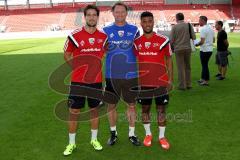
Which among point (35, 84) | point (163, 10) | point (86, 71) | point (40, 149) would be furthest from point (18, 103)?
point (163, 10)

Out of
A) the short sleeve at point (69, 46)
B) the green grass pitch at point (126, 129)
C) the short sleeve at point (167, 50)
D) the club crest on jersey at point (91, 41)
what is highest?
the club crest on jersey at point (91, 41)

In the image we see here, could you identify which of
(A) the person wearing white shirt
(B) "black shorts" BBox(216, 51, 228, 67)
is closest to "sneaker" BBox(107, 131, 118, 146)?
(A) the person wearing white shirt

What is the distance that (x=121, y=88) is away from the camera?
18.7ft

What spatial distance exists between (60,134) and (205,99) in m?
3.88

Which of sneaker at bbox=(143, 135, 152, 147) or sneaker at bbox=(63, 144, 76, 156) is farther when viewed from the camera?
sneaker at bbox=(143, 135, 152, 147)

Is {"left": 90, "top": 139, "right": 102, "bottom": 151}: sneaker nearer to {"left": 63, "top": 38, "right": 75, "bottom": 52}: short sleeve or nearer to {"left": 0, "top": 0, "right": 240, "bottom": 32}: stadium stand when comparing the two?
{"left": 63, "top": 38, "right": 75, "bottom": 52}: short sleeve

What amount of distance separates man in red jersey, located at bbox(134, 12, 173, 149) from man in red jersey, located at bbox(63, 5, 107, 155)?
61cm

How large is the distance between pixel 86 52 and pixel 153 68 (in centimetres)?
106

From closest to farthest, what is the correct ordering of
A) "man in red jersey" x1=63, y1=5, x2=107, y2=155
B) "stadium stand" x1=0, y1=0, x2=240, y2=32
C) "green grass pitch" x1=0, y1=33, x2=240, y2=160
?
"man in red jersey" x1=63, y1=5, x2=107, y2=155, "green grass pitch" x1=0, y1=33, x2=240, y2=160, "stadium stand" x1=0, y1=0, x2=240, y2=32

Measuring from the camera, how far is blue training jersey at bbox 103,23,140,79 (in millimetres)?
5500

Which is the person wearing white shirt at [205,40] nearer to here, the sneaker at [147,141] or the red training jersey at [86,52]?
the sneaker at [147,141]

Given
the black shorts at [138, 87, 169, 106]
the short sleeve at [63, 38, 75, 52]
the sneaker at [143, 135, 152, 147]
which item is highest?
the short sleeve at [63, 38, 75, 52]

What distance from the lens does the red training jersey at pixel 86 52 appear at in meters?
5.29

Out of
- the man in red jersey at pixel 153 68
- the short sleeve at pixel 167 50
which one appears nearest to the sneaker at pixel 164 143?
the man in red jersey at pixel 153 68
